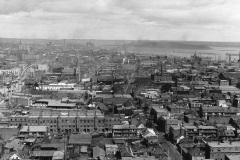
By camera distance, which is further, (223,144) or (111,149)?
(223,144)

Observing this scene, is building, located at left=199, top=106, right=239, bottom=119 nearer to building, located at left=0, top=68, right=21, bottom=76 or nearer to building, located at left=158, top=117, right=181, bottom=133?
building, located at left=158, top=117, right=181, bottom=133

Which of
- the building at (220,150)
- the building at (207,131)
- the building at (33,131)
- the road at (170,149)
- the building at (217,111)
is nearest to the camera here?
the building at (220,150)

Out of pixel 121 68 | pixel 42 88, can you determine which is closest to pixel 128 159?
pixel 42 88

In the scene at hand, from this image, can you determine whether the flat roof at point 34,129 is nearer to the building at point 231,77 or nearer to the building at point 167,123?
the building at point 167,123

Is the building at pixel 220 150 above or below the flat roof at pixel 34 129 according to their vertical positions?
below

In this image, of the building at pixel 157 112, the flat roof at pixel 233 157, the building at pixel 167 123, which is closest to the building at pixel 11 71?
the building at pixel 157 112

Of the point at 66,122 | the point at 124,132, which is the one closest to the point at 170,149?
the point at 124,132

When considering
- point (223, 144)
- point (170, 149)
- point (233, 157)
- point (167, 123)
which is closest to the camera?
point (233, 157)

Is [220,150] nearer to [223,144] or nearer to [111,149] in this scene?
[223,144]

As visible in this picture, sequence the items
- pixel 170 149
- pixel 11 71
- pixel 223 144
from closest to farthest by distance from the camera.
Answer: pixel 223 144 → pixel 170 149 → pixel 11 71

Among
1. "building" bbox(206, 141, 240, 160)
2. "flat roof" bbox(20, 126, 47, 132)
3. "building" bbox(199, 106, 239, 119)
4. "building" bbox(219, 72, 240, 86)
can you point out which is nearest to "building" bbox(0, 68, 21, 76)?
"building" bbox(219, 72, 240, 86)

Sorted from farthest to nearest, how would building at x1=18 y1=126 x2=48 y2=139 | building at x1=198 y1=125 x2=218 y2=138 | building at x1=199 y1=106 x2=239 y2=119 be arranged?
building at x1=199 y1=106 x2=239 y2=119 → building at x1=198 y1=125 x2=218 y2=138 → building at x1=18 y1=126 x2=48 y2=139

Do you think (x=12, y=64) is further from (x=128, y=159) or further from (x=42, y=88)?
(x=128, y=159)
